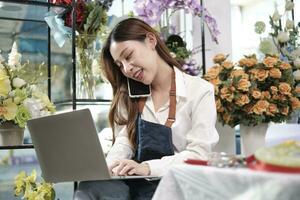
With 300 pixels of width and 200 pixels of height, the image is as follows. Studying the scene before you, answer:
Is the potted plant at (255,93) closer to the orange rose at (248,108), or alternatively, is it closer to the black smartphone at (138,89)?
the orange rose at (248,108)

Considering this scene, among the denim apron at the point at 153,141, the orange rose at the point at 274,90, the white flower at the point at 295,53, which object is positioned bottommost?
the denim apron at the point at 153,141

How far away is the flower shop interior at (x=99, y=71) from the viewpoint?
68.6 inches

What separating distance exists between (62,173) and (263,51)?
1.14 meters

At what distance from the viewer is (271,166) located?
60cm

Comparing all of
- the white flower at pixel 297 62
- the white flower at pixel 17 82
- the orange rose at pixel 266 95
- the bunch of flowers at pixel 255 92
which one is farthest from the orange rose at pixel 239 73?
the white flower at pixel 17 82

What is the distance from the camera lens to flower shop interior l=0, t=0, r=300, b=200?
1742mm

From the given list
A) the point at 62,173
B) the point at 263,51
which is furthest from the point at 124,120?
the point at 263,51

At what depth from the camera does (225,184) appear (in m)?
0.68

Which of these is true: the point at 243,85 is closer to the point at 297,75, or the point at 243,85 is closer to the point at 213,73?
the point at 213,73

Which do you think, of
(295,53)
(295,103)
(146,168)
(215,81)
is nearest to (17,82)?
(146,168)

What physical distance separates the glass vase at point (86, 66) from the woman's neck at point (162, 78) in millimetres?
320

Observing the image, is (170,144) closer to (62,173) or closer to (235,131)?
(62,173)

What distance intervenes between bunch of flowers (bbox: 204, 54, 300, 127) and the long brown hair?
0.79 ft

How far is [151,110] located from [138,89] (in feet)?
0.40
